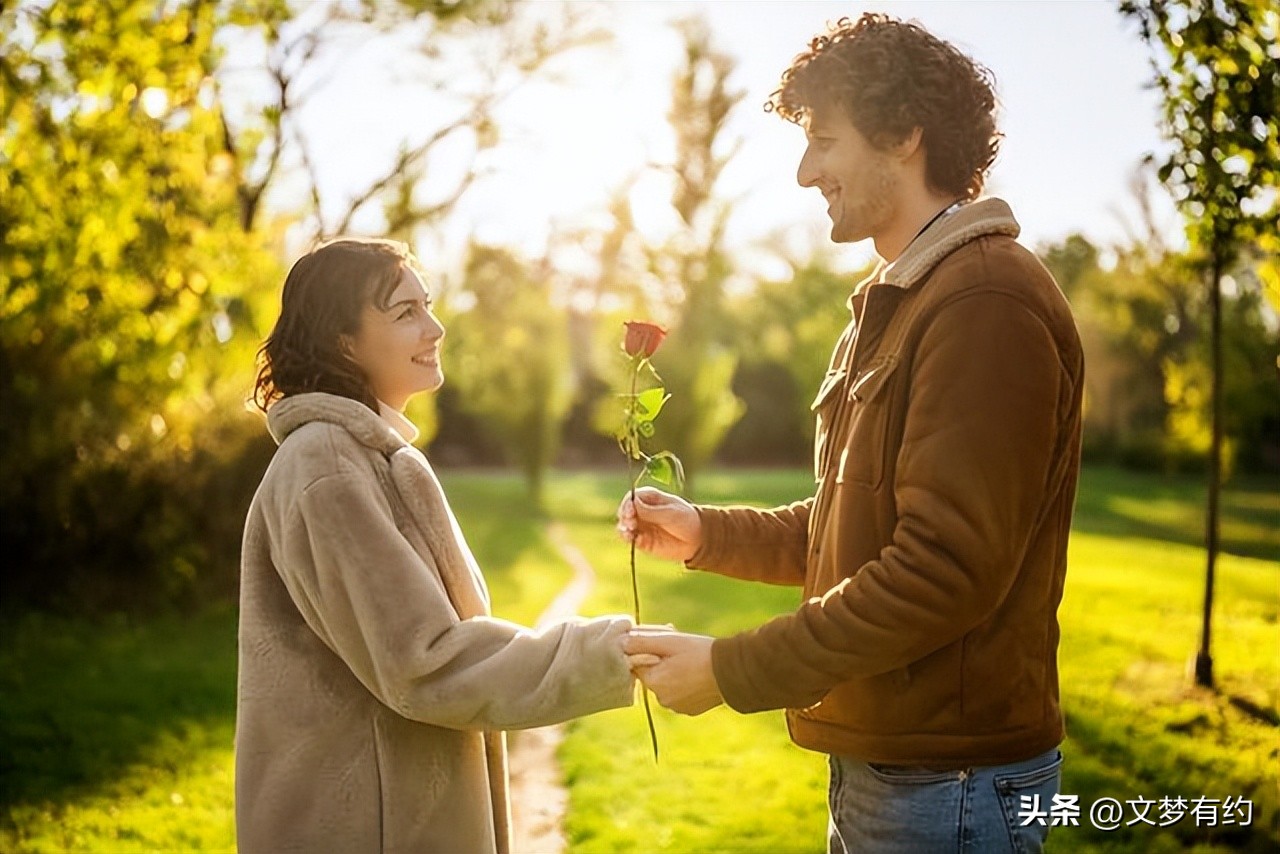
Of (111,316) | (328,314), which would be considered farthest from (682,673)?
(111,316)

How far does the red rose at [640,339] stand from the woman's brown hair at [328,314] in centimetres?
51

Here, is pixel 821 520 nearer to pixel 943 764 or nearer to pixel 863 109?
pixel 943 764

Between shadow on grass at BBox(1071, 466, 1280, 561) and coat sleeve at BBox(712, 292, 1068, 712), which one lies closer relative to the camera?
coat sleeve at BBox(712, 292, 1068, 712)

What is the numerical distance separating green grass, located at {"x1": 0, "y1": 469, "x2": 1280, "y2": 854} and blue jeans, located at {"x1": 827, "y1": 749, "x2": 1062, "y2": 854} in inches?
142

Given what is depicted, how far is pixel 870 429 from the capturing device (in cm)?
230

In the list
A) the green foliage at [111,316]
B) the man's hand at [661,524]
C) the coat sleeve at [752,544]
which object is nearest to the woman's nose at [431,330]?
the man's hand at [661,524]

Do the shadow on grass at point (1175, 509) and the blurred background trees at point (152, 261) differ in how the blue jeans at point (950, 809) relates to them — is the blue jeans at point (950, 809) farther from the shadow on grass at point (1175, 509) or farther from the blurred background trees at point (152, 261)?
the shadow on grass at point (1175, 509)

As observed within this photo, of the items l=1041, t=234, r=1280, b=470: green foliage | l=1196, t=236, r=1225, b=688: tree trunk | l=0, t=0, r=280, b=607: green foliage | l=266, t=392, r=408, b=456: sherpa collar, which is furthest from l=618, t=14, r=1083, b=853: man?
l=1041, t=234, r=1280, b=470: green foliage

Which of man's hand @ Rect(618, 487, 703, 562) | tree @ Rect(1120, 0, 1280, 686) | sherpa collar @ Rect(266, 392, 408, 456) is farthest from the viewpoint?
tree @ Rect(1120, 0, 1280, 686)

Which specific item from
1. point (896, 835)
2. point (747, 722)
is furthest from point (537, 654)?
point (747, 722)

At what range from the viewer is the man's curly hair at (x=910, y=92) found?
2340 millimetres

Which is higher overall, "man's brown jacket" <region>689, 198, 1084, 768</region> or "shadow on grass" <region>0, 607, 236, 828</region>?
"man's brown jacket" <region>689, 198, 1084, 768</region>

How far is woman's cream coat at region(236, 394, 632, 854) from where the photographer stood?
7.77 ft

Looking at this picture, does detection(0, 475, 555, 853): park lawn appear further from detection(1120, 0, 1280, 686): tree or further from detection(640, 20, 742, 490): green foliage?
detection(640, 20, 742, 490): green foliage
